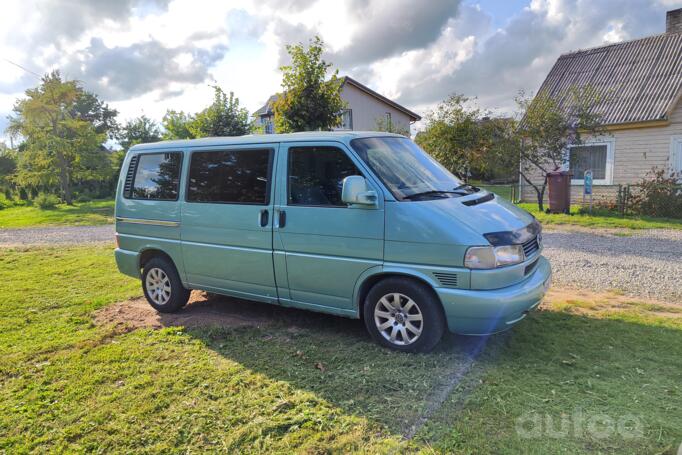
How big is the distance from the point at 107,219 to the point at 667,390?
64.9 ft

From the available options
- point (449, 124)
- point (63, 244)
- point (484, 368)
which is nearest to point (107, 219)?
point (63, 244)

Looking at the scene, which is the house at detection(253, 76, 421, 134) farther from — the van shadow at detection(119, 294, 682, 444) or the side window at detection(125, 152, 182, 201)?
the van shadow at detection(119, 294, 682, 444)

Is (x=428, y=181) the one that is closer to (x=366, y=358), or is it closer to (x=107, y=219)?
(x=366, y=358)

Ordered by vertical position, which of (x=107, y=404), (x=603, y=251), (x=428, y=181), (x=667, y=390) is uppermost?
(x=428, y=181)

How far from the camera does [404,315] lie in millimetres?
4074

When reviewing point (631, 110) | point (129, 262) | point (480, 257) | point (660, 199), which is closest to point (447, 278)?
point (480, 257)

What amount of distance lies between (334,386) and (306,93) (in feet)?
27.7

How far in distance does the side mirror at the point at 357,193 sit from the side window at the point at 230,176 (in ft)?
3.45

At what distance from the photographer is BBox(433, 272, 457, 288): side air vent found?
3.78 m

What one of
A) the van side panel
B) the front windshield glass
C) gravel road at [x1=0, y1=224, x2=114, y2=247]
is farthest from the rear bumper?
gravel road at [x1=0, y1=224, x2=114, y2=247]

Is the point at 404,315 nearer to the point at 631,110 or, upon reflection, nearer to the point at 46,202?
the point at 631,110

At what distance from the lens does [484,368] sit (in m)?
3.82

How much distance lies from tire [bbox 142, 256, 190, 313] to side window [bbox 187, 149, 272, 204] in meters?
1.05

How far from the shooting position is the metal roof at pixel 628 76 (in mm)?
14844
